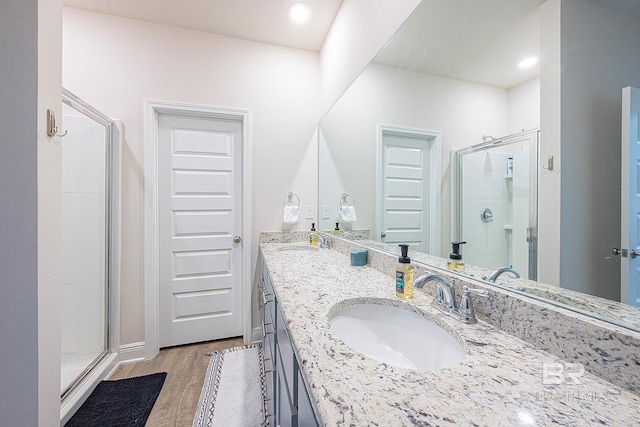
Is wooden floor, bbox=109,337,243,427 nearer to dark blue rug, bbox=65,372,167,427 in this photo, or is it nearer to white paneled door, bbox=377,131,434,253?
dark blue rug, bbox=65,372,167,427

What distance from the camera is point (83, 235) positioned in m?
1.80

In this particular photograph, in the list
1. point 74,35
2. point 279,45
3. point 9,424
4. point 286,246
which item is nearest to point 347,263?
point 286,246

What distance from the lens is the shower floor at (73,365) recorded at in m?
1.55

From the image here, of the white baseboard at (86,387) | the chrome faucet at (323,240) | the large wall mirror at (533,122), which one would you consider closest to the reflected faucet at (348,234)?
the chrome faucet at (323,240)

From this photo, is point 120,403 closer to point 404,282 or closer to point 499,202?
point 404,282

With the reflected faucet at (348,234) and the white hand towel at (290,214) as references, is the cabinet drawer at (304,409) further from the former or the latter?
the white hand towel at (290,214)

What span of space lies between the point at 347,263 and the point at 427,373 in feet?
3.39

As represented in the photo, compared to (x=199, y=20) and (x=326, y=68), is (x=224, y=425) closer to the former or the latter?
(x=326, y=68)

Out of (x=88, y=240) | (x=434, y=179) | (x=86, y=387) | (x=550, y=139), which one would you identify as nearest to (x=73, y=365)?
(x=86, y=387)

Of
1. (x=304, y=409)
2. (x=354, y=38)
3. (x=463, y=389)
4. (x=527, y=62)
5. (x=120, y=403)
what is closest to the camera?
(x=463, y=389)

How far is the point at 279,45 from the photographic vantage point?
2.31 meters

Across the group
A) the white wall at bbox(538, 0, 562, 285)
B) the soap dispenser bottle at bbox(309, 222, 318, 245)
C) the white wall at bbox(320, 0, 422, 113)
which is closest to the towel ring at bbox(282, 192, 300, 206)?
the soap dispenser bottle at bbox(309, 222, 318, 245)

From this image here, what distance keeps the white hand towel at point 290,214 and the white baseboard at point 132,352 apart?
1489 mm

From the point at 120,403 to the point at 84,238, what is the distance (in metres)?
1.11
